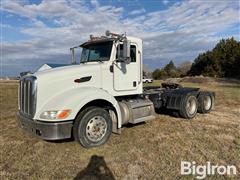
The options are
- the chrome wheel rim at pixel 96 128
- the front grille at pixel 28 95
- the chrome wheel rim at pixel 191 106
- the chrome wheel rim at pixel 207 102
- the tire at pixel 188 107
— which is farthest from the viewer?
→ the chrome wheel rim at pixel 207 102

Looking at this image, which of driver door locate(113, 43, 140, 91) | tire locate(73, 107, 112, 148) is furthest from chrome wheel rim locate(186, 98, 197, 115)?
tire locate(73, 107, 112, 148)

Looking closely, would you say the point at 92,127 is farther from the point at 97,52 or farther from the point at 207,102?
the point at 207,102

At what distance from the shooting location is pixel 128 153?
5.70 meters

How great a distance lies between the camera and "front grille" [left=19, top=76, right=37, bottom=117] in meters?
Answer: 5.73

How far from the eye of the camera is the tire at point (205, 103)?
1011cm

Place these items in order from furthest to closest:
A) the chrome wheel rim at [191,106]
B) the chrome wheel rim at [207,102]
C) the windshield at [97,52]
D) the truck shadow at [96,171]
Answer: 1. the chrome wheel rim at [207,102]
2. the chrome wheel rim at [191,106]
3. the windshield at [97,52]
4. the truck shadow at [96,171]

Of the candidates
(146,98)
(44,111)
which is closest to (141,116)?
(146,98)

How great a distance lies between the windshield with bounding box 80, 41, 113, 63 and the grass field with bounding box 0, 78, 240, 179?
2.27 metres

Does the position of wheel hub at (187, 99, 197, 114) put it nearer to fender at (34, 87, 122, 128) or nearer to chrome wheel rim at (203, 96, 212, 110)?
chrome wheel rim at (203, 96, 212, 110)

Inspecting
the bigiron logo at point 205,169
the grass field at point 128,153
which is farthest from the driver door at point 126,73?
the bigiron logo at point 205,169

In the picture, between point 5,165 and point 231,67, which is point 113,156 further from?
point 231,67

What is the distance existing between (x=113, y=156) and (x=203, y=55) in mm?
49988

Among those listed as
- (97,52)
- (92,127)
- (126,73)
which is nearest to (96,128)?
(92,127)

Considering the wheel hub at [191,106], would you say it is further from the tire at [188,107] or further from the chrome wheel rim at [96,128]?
the chrome wheel rim at [96,128]
